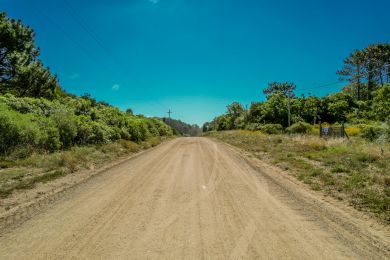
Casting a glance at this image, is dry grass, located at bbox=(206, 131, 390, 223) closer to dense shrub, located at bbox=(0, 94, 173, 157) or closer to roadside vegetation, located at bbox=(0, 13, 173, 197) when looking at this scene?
roadside vegetation, located at bbox=(0, 13, 173, 197)

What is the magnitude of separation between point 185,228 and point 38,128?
12541mm

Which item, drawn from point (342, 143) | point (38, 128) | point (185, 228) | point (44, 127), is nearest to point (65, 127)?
point (44, 127)

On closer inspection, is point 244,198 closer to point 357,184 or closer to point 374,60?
point 357,184

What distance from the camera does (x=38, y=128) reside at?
14.6 meters

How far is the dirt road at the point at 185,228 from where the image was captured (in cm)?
418

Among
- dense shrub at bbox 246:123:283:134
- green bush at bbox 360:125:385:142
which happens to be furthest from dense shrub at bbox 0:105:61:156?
dense shrub at bbox 246:123:283:134

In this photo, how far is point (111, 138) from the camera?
24.8 m

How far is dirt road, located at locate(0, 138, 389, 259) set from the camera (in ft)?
13.7

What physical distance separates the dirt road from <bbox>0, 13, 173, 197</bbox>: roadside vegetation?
10.7ft

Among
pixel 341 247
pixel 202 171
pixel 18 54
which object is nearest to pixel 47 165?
pixel 202 171

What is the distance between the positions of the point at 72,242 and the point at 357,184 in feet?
26.0

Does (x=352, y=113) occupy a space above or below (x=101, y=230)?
above

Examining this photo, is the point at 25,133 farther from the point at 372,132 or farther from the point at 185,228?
the point at 372,132

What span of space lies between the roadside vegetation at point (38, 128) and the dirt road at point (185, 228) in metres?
3.26
